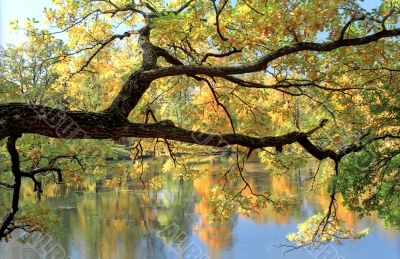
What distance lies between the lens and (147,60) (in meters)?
3.96

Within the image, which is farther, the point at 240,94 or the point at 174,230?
the point at 174,230

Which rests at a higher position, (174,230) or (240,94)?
(240,94)

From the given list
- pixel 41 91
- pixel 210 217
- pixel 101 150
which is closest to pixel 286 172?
pixel 210 217

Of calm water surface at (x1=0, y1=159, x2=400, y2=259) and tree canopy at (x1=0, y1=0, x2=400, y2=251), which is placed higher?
tree canopy at (x1=0, y1=0, x2=400, y2=251)

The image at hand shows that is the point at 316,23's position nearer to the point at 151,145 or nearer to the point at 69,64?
the point at 151,145

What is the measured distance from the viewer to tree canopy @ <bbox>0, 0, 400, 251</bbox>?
3.01 meters

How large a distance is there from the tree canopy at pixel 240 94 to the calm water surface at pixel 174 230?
2.92 metres

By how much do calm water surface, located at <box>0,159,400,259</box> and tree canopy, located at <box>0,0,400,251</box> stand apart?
2.92m

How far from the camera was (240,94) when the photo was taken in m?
6.85

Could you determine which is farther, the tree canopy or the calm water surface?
the calm water surface

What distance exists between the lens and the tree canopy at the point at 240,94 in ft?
9.87

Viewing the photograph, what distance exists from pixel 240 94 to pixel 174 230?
609 centimetres

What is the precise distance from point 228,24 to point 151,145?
2.48 meters

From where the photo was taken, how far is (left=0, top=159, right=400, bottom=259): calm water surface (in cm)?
977
